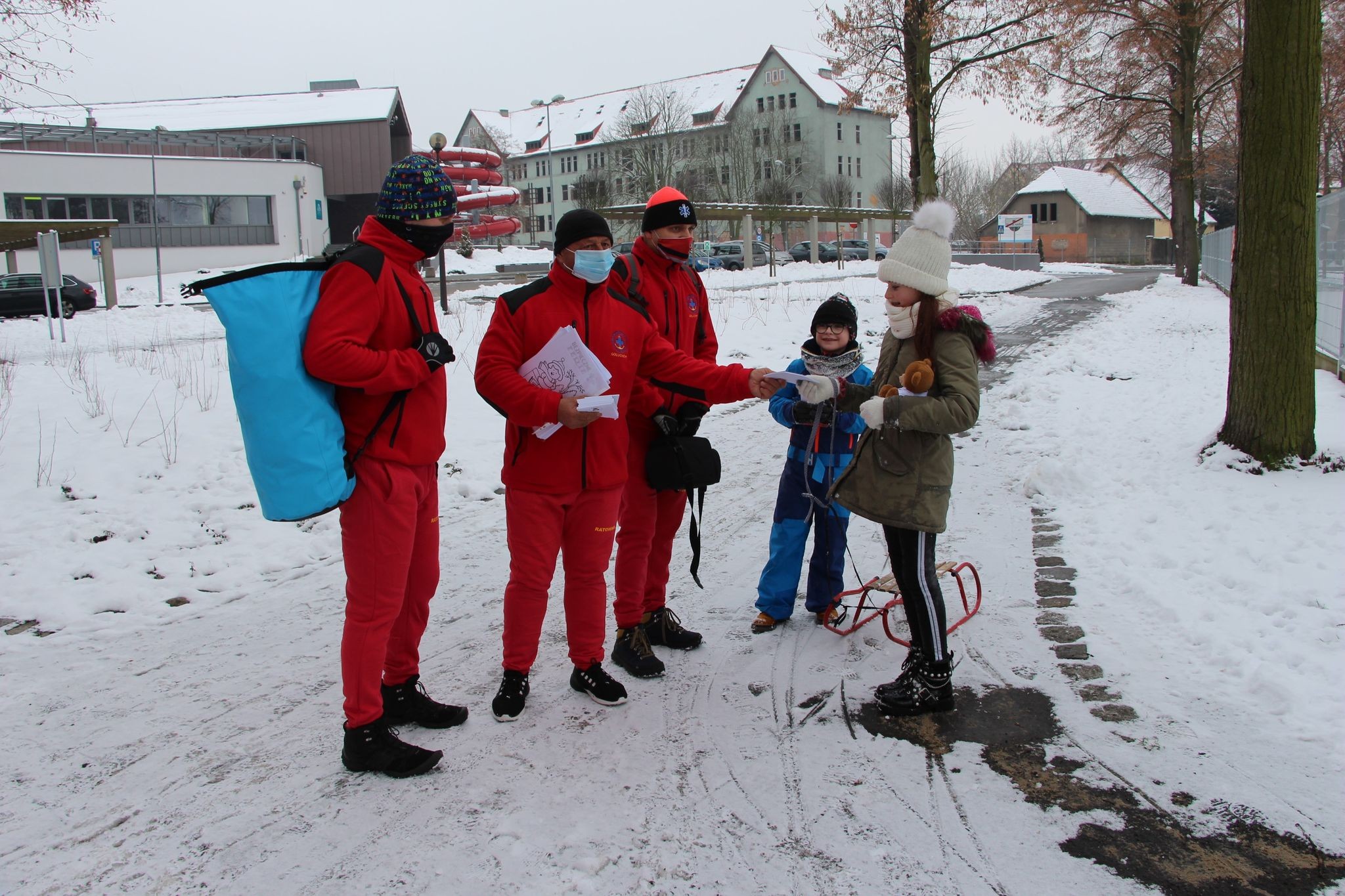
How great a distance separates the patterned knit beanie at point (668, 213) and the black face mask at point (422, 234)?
1.02 meters

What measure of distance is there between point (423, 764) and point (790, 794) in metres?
1.28

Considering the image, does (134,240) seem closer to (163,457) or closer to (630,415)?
(163,457)

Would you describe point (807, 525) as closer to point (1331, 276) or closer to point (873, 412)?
point (873, 412)

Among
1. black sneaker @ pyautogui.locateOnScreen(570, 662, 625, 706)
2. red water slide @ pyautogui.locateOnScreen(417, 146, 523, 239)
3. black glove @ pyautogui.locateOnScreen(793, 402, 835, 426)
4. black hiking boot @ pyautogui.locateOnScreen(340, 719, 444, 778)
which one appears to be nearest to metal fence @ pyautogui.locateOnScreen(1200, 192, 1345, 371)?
black glove @ pyautogui.locateOnScreen(793, 402, 835, 426)

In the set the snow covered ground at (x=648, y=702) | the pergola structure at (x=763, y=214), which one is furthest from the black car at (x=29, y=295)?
the snow covered ground at (x=648, y=702)

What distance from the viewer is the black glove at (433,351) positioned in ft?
10.5

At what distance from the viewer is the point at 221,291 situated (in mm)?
2852

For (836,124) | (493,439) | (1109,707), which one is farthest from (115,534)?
(836,124)

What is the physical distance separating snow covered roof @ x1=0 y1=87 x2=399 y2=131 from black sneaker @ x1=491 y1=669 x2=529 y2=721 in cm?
4534

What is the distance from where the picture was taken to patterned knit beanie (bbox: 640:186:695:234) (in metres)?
4.09

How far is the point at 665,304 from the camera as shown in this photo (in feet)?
13.7

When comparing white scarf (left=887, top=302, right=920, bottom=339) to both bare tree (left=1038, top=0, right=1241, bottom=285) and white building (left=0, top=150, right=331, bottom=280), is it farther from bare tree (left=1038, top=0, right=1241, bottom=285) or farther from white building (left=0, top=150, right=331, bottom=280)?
white building (left=0, top=150, right=331, bottom=280)

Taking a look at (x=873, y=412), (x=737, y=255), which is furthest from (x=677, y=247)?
(x=737, y=255)

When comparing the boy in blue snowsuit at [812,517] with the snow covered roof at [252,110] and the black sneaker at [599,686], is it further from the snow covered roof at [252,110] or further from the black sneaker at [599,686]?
the snow covered roof at [252,110]
